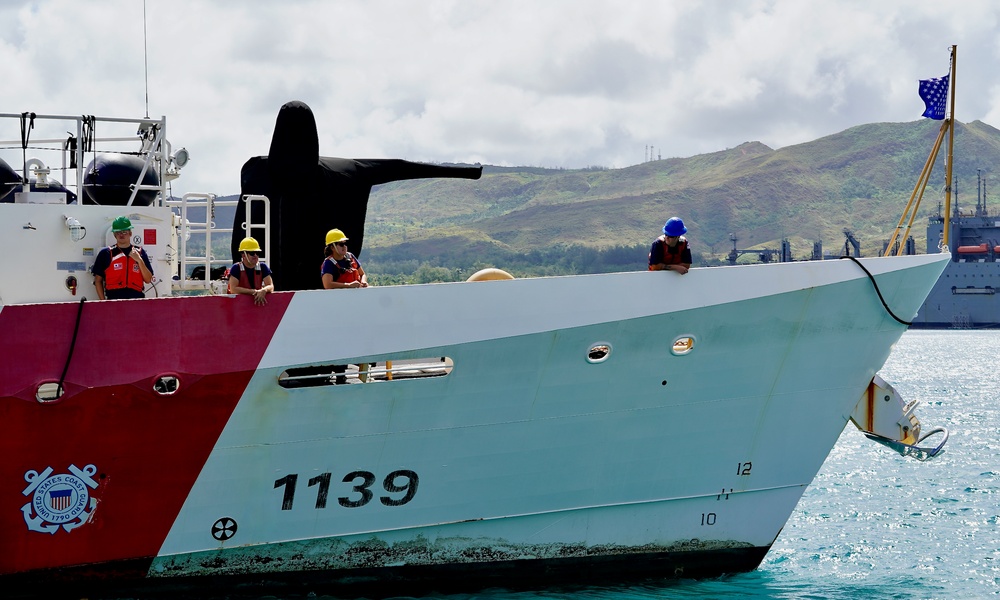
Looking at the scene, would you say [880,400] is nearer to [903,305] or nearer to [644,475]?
[903,305]

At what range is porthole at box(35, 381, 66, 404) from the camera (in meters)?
8.50

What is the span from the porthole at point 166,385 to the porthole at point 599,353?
12.3ft

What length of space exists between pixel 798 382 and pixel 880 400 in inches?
49.6

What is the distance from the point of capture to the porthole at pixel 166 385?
871 centimetres

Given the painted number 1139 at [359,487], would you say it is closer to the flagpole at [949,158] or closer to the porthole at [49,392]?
the porthole at [49,392]

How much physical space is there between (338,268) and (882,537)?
9.01 m

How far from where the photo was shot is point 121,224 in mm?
9211

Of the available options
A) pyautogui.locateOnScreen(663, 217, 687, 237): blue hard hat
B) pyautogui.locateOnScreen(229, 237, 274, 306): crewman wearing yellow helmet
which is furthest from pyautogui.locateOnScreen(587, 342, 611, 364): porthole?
pyautogui.locateOnScreen(229, 237, 274, 306): crewman wearing yellow helmet

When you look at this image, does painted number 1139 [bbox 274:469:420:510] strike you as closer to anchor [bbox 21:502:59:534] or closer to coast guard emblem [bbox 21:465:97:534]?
coast guard emblem [bbox 21:465:97:534]

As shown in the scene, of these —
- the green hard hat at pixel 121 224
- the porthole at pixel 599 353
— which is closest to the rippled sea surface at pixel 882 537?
the porthole at pixel 599 353

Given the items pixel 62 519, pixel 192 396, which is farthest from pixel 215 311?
pixel 62 519

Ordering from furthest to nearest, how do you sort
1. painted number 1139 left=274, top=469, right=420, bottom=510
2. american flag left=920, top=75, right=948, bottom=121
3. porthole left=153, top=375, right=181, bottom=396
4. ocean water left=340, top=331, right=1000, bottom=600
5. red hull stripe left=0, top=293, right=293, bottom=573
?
american flag left=920, top=75, right=948, bottom=121 < ocean water left=340, top=331, right=1000, bottom=600 < painted number 1139 left=274, top=469, right=420, bottom=510 < porthole left=153, top=375, right=181, bottom=396 < red hull stripe left=0, top=293, right=293, bottom=573

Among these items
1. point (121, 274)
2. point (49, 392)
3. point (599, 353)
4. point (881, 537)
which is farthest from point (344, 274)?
point (881, 537)

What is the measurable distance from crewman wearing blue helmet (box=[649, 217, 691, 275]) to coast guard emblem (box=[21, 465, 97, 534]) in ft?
18.1
